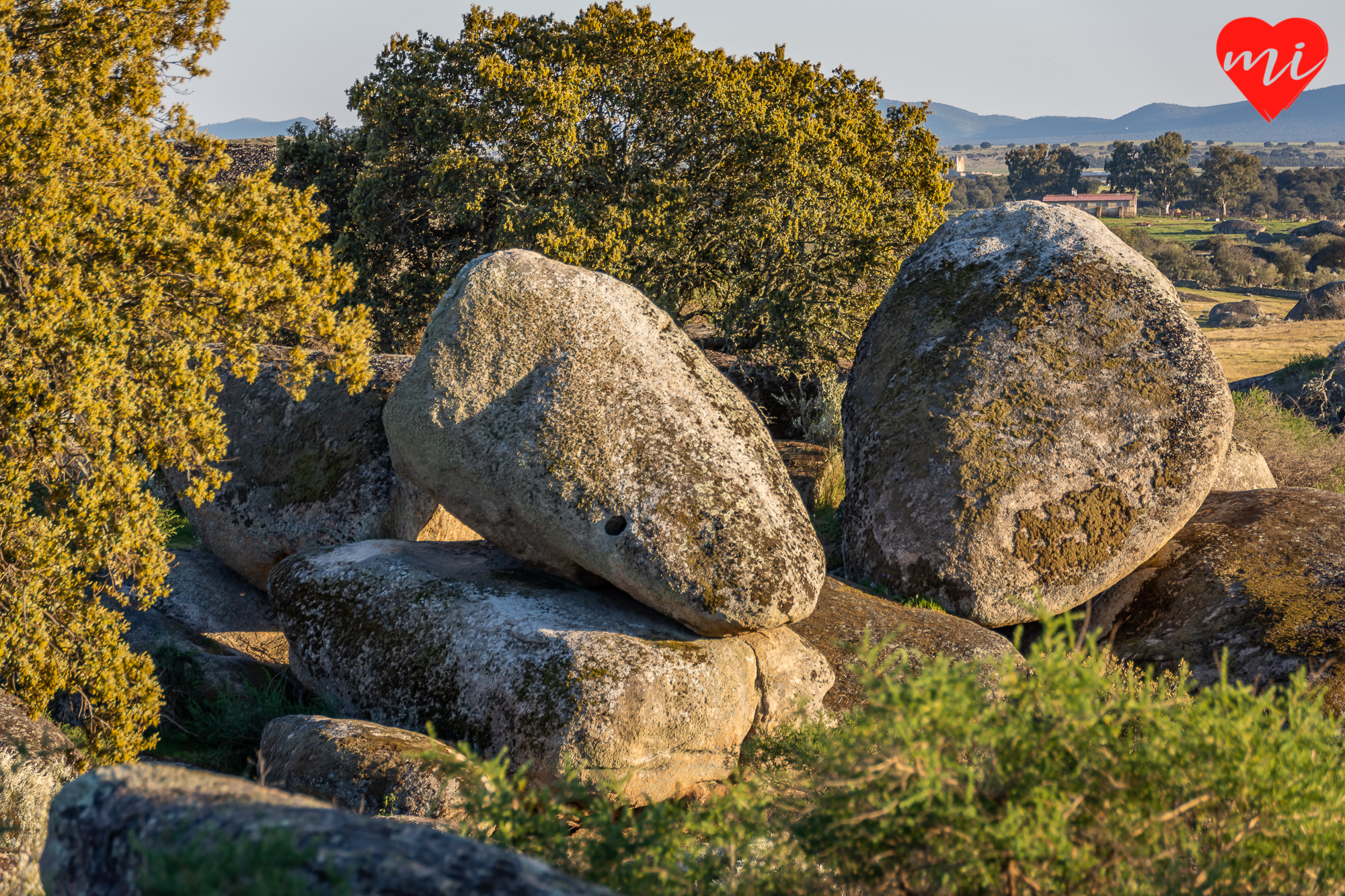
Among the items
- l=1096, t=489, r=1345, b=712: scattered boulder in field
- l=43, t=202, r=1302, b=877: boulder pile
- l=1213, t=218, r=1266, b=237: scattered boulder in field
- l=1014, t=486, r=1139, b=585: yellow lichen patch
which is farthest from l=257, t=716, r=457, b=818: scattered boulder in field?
l=1213, t=218, r=1266, b=237: scattered boulder in field

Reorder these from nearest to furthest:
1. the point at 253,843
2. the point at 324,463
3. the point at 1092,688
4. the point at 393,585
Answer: the point at 253,843
the point at 1092,688
the point at 393,585
the point at 324,463

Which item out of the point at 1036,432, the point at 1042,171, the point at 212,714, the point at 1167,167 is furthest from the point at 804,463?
the point at 1167,167

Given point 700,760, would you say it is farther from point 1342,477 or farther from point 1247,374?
point 1247,374

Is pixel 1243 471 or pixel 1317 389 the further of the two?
pixel 1317 389

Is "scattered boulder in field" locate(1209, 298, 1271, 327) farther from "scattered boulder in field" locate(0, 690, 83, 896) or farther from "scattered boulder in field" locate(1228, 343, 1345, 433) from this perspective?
"scattered boulder in field" locate(0, 690, 83, 896)

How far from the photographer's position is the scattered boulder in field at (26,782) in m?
4.68

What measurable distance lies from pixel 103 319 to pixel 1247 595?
32.0 feet

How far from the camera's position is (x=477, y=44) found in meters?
16.7

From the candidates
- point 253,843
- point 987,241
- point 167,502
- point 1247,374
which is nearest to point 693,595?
point 253,843

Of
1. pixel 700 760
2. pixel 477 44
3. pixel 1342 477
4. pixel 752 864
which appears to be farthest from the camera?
pixel 477 44

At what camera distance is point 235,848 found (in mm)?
2529

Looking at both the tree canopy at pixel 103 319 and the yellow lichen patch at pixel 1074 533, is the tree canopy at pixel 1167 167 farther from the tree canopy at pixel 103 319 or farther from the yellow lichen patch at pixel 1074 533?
the tree canopy at pixel 103 319

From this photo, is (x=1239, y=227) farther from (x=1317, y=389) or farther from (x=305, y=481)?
(x=305, y=481)

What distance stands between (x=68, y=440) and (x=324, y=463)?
3973mm
